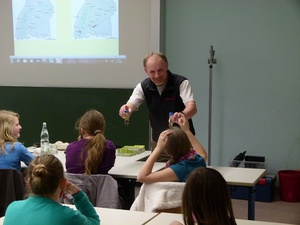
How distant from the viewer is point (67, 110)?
6.32 meters

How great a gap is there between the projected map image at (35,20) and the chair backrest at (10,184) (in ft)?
10.4

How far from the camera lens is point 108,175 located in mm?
3471

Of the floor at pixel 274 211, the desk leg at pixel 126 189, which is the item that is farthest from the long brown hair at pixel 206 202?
the floor at pixel 274 211

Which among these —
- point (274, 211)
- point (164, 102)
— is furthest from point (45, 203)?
point (274, 211)

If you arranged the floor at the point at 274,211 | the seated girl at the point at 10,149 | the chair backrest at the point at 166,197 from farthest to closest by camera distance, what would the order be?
1. the floor at the point at 274,211
2. the seated girl at the point at 10,149
3. the chair backrest at the point at 166,197

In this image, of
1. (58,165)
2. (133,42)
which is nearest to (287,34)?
(133,42)

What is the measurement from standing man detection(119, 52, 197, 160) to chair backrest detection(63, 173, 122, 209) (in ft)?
2.16

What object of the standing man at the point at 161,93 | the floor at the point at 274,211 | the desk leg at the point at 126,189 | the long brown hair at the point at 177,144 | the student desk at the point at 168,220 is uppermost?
the standing man at the point at 161,93

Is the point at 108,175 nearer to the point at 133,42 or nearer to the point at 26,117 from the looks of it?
the point at 133,42

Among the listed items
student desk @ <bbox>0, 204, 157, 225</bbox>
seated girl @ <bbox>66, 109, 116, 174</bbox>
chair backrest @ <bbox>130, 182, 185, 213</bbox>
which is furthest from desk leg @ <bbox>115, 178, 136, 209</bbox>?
student desk @ <bbox>0, 204, 157, 225</bbox>

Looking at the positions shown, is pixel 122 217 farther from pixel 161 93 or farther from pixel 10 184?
pixel 161 93

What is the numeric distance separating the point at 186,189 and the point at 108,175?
5.21 feet

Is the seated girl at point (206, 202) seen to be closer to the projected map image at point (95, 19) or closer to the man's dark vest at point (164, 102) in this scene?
the man's dark vest at point (164, 102)

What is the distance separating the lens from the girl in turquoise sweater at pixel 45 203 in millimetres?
2127
